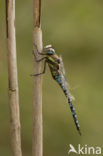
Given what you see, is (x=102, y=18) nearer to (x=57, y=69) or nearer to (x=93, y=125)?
(x=93, y=125)

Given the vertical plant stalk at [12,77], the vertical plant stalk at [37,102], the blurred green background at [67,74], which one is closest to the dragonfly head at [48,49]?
the vertical plant stalk at [37,102]

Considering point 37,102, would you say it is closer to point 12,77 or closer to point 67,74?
point 12,77

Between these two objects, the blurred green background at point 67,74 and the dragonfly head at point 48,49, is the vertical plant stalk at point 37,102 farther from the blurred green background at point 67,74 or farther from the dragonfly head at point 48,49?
the blurred green background at point 67,74

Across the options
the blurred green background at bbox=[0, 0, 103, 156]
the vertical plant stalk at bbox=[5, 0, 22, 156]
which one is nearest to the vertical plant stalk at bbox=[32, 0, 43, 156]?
the vertical plant stalk at bbox=[5, 0, 22, 156]

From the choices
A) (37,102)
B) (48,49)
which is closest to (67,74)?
(48,49)

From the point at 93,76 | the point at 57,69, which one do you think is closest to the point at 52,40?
the point at 93,76

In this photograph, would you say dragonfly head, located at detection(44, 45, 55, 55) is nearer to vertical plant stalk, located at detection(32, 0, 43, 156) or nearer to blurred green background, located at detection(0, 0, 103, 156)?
vertical plant stalk, located at detection(32, 0, 43, 156)
